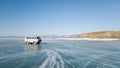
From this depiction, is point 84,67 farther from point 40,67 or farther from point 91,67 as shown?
point 40,67

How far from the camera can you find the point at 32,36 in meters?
66.8

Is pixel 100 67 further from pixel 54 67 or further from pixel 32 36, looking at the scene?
pixel 32 36

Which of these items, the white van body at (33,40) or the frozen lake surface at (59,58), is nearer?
the frozen lake surface at (59,58)

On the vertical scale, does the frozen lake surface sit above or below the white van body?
below

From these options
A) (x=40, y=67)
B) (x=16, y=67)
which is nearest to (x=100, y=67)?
(x=40, y=67)

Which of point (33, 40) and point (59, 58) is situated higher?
point (33, 40)

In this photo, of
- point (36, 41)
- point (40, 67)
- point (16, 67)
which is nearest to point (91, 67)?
point (40, 67)

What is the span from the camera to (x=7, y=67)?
A: 18.0 meters

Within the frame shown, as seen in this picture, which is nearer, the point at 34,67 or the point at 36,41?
the point at 34,67

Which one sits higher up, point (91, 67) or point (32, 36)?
point (32, 36)

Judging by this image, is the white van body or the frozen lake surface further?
the white van body

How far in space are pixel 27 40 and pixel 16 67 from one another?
49.6 metres

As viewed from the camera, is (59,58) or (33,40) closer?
(59,58)

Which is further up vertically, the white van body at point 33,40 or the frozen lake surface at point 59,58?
the white van body at point 33,40
